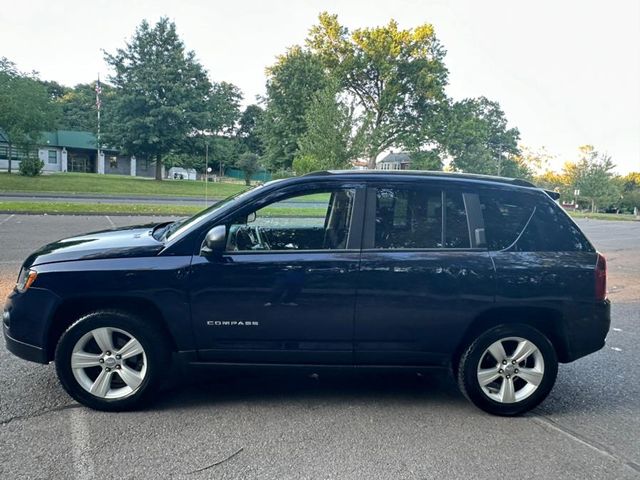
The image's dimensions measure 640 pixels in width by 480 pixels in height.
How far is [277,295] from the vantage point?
340cm

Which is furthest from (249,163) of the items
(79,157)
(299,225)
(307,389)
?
(307,389)

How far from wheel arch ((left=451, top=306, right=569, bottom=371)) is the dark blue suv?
1cm

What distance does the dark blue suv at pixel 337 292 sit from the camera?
3.38m

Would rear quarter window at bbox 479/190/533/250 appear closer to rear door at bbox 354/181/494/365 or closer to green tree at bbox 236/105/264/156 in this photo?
rear door at bbox 354/181/494/365

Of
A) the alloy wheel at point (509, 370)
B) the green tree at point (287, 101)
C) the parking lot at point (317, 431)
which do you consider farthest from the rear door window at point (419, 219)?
the green tree at point (287, 101)

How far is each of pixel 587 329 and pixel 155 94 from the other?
129 feet

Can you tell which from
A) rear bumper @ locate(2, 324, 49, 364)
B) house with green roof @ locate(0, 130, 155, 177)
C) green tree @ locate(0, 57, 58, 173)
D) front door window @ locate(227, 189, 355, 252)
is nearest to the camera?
rear bumper @ locate(2, 324, 49, 364)

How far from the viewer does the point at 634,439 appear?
10.9ft

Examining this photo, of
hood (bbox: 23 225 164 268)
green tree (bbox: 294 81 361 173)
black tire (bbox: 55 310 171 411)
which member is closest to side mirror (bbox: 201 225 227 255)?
hood (bbox: 23 225 164 268)

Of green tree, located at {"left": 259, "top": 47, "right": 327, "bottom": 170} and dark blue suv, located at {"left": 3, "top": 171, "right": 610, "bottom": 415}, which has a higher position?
green tree, located at {"left": 259, "top": 47, "right": 327, "bottom": 170}

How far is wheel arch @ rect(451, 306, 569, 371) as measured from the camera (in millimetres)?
Answer: 3604

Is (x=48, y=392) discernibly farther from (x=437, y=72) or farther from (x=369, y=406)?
(x=437, y=72)

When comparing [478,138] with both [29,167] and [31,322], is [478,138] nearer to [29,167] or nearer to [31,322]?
[29,167]

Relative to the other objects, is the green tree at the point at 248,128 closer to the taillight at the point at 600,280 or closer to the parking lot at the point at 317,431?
the parking lot at the point at 317,431
